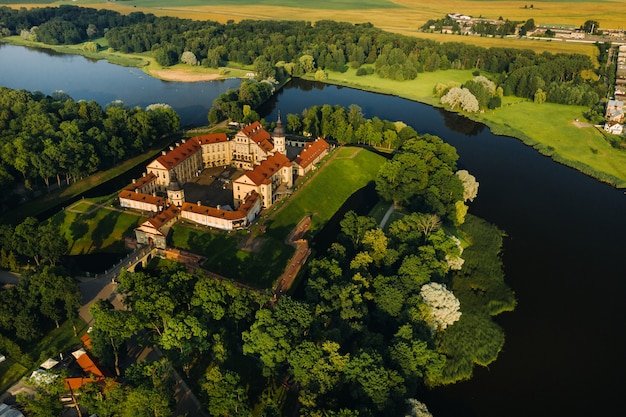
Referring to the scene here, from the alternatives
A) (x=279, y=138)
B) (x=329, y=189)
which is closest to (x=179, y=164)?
(x=279, y=138)

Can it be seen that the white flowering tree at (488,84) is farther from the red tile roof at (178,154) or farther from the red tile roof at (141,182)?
the red tile roof at (141,182)

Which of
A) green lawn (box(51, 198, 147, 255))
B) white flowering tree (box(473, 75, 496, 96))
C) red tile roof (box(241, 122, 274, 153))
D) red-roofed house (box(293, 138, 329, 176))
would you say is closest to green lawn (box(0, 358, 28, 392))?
green lawn (box(51, 198, 147, 255))

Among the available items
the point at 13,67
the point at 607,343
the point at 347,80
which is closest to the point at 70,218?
the point at 607,343

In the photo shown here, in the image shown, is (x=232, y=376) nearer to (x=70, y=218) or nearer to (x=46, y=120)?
(x=70, y=218)

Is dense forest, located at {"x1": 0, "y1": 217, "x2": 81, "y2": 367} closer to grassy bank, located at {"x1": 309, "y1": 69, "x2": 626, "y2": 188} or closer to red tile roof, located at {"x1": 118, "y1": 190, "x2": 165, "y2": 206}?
red tile roof, located at {"x1": 118, "y1": 190, "x2": 165, "y2": 206}

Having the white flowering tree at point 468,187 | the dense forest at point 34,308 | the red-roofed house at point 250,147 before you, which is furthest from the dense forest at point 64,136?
the white flowering tree at point 468,187

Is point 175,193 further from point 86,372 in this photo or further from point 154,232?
point 86,372
